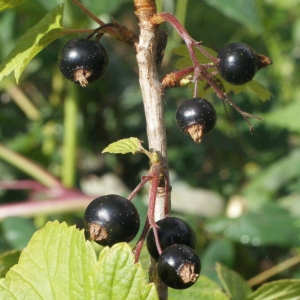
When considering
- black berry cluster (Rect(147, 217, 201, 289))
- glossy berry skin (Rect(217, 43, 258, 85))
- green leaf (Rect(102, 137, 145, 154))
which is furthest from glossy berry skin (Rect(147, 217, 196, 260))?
glossy berry skin (Rect(217, 43, 258, 85))

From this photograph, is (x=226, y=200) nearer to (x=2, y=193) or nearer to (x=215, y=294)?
(x=2, y=193)

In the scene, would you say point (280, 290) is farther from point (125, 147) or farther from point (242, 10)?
point (242, 10)

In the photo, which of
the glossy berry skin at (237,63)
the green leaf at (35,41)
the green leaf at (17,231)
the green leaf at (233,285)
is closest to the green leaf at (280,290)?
the green leaf at (233,285)

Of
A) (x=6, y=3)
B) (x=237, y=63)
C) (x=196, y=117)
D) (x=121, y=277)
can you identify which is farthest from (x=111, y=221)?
(x=6, y=3)

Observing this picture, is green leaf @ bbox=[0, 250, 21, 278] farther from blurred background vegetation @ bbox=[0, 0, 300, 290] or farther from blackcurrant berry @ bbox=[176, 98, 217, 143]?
blurred background vegetation @ bbox=[0, 0, 300, 290]

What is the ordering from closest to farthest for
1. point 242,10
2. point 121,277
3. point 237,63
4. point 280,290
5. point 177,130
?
point 121,277 < point 237,63 < point 280,290 < point 242,10 < point 177,130

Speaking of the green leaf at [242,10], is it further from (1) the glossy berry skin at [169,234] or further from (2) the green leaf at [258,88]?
(1) the glossy berry skin at [169,234]

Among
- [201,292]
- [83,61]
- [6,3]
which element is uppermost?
[6,3]

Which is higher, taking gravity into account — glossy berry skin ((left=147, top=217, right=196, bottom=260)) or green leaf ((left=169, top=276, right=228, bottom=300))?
green leaf ((left=169, top=276, right=228, bottom=300))
